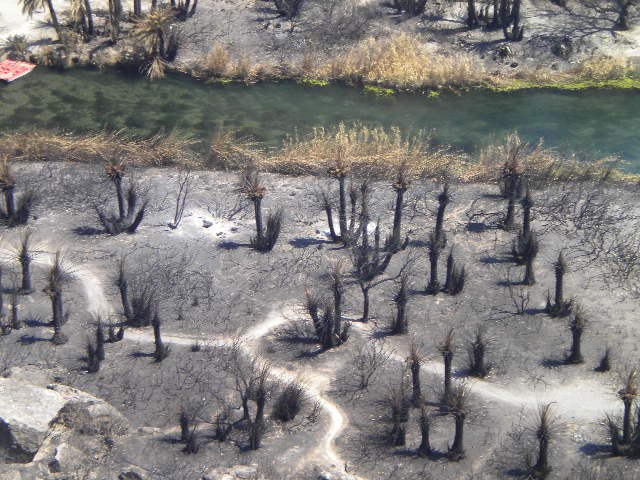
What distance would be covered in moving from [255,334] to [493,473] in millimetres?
7287

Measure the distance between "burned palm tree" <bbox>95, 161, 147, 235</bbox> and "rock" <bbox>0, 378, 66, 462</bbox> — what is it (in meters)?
8.89

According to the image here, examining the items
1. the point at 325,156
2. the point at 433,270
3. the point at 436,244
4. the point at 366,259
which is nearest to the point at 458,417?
the point at 433,270

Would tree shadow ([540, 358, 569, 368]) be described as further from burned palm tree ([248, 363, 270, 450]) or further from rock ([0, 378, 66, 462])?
rock ([0, 378, 66, 462])

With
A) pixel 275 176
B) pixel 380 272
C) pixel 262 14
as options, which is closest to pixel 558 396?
pixel 380 272

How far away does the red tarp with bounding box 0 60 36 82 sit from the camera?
41188mm

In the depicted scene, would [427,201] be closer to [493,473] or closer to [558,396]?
[558,396]

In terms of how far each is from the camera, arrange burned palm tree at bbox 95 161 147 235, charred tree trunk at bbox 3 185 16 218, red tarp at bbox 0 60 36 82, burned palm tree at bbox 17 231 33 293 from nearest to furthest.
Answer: burned palm tree at bbox 17 231 33 293 → burned palm tree at bbox 95 161 147 235 → charred tree trunk at bbox 3 185 16 218 → red tarp at bbox 0 60 36 82

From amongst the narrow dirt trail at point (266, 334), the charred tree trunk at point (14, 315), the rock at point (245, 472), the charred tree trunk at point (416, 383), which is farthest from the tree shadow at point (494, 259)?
the charred tree trunk at point (14, 315)

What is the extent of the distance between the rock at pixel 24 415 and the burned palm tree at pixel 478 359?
30.5ft

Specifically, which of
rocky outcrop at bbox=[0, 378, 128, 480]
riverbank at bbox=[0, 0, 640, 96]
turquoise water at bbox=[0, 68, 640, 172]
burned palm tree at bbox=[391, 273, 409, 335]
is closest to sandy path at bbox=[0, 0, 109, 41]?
riverbank at bbox=[0, 0, 640, 96]

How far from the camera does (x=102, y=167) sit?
32906 mm

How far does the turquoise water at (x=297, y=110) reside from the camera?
37.9 m

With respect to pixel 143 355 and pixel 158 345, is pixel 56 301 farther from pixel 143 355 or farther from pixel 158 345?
pixel 158 345

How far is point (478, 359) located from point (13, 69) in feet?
88.0
